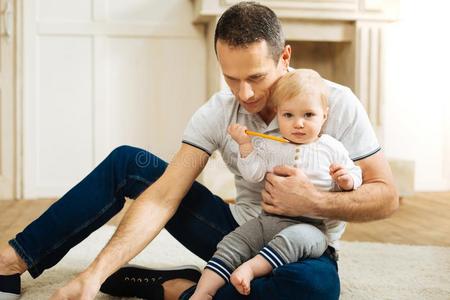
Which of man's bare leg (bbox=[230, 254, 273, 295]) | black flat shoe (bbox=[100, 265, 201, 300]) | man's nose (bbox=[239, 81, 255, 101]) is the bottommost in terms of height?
black flat shoe (bbox=[100, 265, 201, 300])

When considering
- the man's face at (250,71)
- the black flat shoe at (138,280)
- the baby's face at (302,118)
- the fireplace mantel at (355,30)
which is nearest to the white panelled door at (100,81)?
the fireplace mantel at (355,30)

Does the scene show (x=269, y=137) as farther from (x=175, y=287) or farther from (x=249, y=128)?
(x=175, y=287)

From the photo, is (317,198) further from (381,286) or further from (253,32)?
(381,286)

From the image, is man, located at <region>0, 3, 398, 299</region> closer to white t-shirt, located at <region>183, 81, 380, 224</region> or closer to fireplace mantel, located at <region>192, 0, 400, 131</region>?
white t-shirt, located at <region>183, 81, 380, 224</region>

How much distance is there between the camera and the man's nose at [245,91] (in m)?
1.33

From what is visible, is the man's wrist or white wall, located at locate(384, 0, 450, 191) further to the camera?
white wall, located at locate(384, 0, 450, 191)

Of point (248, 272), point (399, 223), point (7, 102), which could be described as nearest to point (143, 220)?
point (248, 272)

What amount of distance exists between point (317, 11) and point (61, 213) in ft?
7.50

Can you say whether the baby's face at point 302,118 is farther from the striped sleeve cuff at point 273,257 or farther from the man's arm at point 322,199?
the striped sleeve cuff at point 273,257

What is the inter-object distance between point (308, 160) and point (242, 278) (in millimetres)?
309

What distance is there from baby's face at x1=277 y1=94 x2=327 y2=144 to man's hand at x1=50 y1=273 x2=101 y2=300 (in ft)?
1.72

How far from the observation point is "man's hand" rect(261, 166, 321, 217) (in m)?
1.26

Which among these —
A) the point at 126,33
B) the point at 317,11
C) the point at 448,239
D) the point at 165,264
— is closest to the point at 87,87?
the point at 126,33

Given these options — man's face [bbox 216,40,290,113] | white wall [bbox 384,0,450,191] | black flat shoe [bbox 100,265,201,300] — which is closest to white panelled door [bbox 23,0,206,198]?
white wall [bbox 384,0,450,191]
